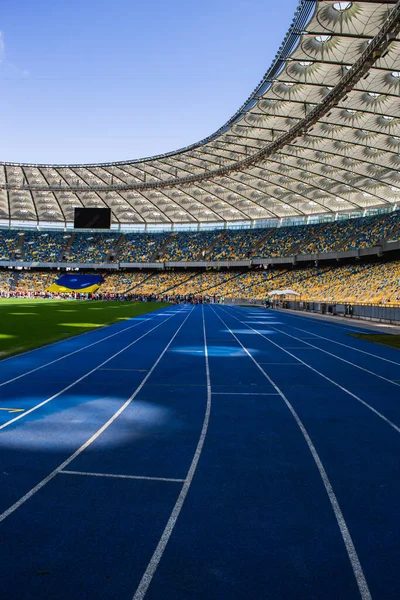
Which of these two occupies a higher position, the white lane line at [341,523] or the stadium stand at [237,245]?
the stadium stand at [237,245]

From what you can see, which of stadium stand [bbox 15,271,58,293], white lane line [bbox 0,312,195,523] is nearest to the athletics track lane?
white lane line [bbox 0,312,195,523]

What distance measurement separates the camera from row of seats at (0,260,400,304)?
2016 inches

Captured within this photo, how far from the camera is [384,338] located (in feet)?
70.4

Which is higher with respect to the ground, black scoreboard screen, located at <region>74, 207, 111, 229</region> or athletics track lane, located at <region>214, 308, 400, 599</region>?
black scoreboard screen, located at <region>74, 207, 111, 229</region>

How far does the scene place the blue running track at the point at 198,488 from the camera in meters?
3.45

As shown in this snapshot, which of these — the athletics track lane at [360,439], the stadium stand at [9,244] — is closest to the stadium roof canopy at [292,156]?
the stadium stand at [9,244]

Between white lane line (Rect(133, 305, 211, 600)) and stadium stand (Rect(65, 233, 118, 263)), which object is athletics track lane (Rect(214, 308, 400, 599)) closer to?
white lane line (Rect(133, 305, 211, 600))

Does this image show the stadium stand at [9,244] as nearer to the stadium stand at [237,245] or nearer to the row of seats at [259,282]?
the row of seats at [259,282]

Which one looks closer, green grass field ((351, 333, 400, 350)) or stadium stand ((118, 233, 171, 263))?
green grass field ((351, 333, 400, 350))

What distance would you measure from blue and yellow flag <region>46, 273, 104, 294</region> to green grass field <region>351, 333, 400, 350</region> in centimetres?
6105

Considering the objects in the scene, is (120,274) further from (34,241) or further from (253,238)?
(253,238)

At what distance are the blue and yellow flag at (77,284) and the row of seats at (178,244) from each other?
5969mm

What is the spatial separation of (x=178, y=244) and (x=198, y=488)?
82246mm

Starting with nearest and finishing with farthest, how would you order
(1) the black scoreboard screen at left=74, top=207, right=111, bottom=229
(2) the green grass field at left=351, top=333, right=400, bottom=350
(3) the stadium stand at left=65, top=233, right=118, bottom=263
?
(2) the green grass field at left=351, top=333, right=400, bottom=350
(1) the black scoreboard screen at left=74, top=207, right=111, bottom=229
(3) the stadium stand at left=65, top=233, right=118, bottom=263
